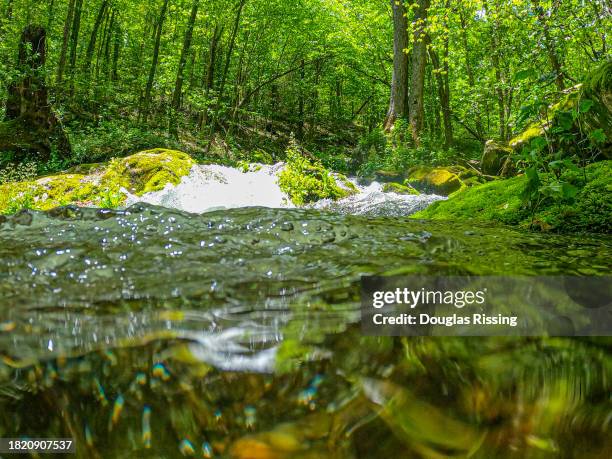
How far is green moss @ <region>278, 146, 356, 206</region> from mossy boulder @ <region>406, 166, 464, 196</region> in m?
1.59

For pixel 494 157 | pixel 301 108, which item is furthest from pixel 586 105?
pixel 301 108

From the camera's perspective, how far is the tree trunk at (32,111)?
9.98 metres

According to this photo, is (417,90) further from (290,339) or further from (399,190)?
(290,339)

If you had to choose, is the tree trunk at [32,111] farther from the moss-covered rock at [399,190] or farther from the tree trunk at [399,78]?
the tree trunk at [399,78]

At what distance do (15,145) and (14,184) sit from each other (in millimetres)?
3888

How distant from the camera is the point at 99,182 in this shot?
7570 mm

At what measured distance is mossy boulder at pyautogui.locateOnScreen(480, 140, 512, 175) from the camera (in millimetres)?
7488

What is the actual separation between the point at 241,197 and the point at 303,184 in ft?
4.17

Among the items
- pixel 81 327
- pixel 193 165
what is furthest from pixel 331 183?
pixel 81 327

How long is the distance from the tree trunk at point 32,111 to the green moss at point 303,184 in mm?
6563

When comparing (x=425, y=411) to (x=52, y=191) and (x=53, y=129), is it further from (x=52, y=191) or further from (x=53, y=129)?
(x=53, y=129)

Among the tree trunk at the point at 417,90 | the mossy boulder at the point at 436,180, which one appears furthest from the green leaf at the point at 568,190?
the tree trunk at the point at 417,90

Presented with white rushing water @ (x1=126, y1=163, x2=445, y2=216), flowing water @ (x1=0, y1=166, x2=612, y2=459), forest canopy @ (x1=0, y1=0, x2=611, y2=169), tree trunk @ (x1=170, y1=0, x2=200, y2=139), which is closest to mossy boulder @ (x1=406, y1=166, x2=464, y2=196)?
white rushing water @ (x1=126, y1=163, x2=445, y2=216)

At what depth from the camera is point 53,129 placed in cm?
1050
